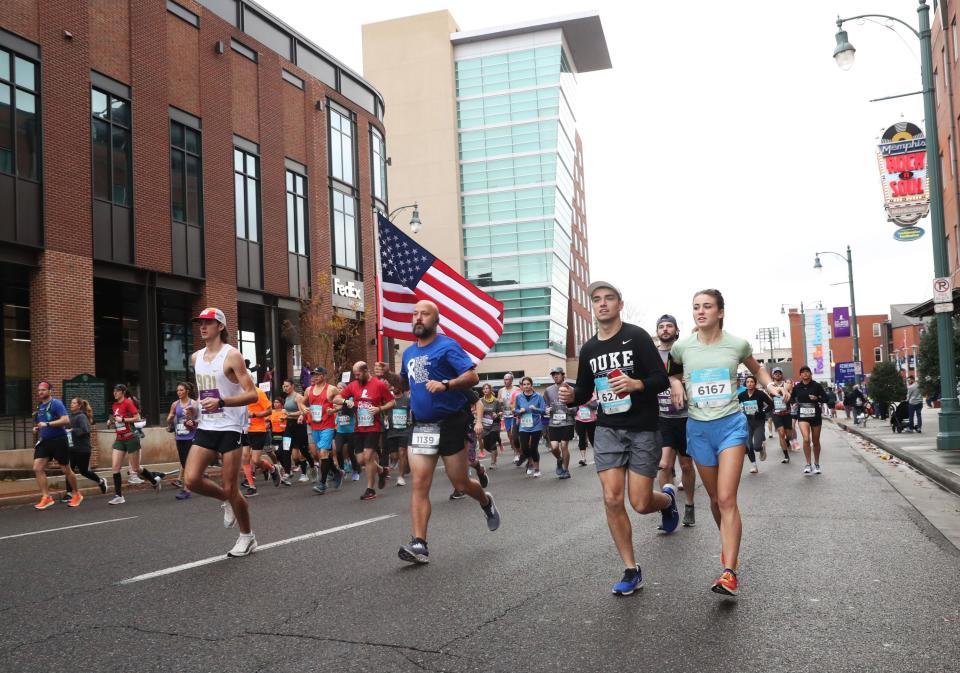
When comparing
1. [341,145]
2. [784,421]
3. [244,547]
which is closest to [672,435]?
[244,547]

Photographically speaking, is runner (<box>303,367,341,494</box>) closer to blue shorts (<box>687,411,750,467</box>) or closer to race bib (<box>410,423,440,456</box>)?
race bib (<box>410,423,440,456</box>)

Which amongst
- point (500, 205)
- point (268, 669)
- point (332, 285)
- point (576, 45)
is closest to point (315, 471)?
point (268, 669)

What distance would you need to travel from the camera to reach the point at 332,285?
3369 centimetres

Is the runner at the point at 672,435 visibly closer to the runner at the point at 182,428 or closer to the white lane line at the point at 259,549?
the white lane line at the point at 259,549

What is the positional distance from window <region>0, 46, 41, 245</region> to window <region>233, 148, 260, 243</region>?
27.3 ft

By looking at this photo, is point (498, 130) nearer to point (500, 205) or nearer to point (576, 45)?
point (500, 205)

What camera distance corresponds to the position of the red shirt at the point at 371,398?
12102 millimetres

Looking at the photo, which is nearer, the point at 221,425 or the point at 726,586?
the point at 726,586

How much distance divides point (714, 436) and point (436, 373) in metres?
2.18

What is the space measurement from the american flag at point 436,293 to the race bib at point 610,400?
5.62 m

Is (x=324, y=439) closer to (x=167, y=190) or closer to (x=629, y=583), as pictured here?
(x=629, y=583)

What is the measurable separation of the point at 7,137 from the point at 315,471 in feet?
35.9

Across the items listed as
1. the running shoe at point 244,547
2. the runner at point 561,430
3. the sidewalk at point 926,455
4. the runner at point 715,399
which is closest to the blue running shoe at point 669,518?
the runner at point 715,399

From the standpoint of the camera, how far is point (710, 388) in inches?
229
